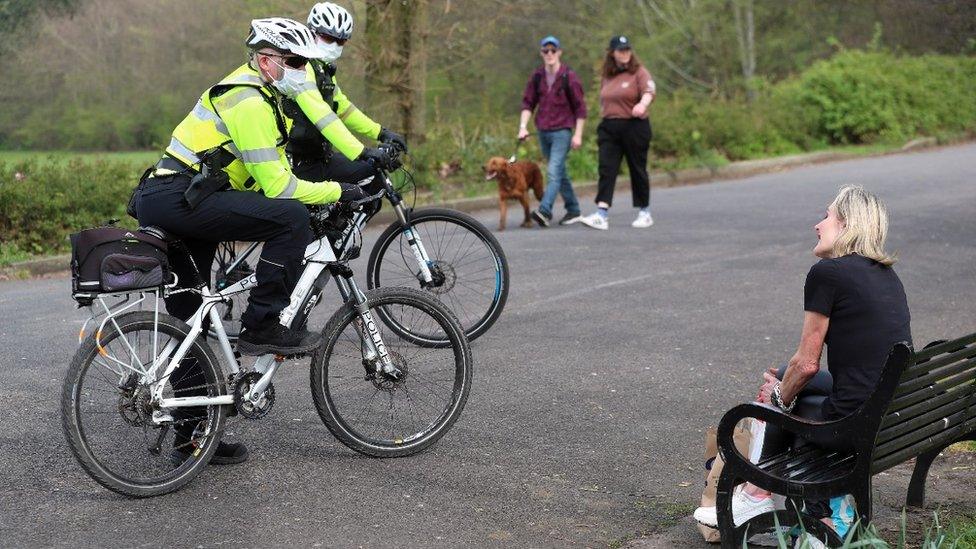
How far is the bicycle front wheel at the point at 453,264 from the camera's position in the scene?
287 inches

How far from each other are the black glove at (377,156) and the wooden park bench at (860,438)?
9.36 feet

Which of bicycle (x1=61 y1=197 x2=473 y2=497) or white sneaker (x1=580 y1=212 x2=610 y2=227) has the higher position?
bicycle (x1=61 y1=197 x2=473 y2=497)

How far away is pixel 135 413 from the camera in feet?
16.7

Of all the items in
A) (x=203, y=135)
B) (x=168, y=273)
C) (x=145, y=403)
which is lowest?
(x=145, y=403)

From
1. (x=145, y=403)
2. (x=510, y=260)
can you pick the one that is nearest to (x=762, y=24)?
(x=510, y=260)

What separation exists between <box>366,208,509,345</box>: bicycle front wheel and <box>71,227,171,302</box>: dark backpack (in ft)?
7.62

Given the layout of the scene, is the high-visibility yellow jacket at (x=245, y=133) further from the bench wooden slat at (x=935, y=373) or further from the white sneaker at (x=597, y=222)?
the white sneaker at (x=597, y=222)

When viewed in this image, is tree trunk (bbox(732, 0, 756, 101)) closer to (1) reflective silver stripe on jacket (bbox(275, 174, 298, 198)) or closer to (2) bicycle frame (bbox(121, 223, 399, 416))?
(2) bicycle frame (bbox(121, 223, 399, 416))

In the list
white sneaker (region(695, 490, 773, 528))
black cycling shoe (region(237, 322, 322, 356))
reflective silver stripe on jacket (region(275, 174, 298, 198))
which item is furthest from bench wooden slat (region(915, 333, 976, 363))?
reflective silver stripe on jacket (region(275, 174, 298, 198))

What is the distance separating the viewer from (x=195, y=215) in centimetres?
526

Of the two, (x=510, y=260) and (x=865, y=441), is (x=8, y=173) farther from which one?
(x=865, y=441)

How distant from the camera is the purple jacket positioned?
13.4m

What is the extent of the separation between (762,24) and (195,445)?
37647 millimetres

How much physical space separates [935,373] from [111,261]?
3.19 meters
